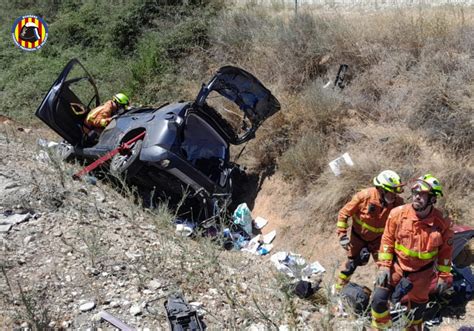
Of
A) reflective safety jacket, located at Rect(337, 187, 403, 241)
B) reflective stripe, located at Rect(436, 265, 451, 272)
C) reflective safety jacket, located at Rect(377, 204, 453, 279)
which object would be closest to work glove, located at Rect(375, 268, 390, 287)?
reflective safety jacket, located at Rect(377, 204, 453, 279)

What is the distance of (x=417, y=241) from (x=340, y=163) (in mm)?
2818

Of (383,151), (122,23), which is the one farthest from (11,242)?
(122,23)

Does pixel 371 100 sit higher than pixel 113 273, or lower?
higher

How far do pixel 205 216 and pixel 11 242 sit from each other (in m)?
2.73

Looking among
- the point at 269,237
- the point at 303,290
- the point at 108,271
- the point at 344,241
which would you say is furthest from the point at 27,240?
the point at 269,237

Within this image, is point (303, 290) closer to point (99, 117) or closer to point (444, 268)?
point (444, 268)

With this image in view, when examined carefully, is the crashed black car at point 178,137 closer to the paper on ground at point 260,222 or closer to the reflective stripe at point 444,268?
the paper on ground at point 260,222

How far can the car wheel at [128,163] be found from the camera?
258 inches

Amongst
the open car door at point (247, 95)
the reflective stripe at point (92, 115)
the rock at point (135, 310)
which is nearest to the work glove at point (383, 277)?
the rock at point (135, 310)

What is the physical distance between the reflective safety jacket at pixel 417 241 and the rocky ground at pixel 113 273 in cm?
85

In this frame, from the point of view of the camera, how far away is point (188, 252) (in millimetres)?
4754

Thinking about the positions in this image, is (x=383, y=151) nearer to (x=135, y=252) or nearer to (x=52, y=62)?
(x=135, y=252)

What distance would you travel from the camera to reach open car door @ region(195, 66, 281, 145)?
7414mm

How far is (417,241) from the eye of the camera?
4.37 metres
